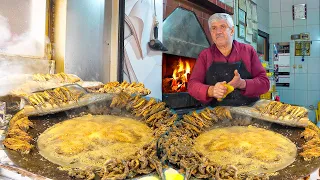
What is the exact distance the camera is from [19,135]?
0.91 metres

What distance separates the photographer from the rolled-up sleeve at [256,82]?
1.08 m

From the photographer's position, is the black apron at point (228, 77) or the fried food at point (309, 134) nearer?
the fried food at point (309, 134)

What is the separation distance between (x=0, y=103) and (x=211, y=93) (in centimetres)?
87

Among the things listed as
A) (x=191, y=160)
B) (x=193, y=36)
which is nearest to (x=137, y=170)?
(x=191, y=160)

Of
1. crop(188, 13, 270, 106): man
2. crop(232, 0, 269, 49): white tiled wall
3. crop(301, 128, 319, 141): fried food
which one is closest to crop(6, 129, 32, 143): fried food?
crop(188, 13, 270, 106): man

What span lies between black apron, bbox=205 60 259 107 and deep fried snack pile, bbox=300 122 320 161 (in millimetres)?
219

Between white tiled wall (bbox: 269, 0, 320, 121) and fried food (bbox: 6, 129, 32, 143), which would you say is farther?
white tiled wall (bbox: 269, 0, 320, 121)

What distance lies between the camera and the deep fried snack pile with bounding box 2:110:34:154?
2.77ft

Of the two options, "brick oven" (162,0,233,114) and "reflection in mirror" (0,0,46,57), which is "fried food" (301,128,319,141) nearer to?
"reflection in mirror" (0,0,46,57)

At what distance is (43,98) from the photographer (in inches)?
41.5

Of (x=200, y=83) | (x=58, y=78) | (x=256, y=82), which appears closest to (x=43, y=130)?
(x=58, y=78)

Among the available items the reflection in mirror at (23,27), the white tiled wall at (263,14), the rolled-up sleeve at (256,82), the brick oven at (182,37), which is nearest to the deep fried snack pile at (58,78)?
the reflection in mirror at (23,27)

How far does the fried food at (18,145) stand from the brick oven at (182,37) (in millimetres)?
1556

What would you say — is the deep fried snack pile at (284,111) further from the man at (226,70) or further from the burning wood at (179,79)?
the burning wood at (179,79)
